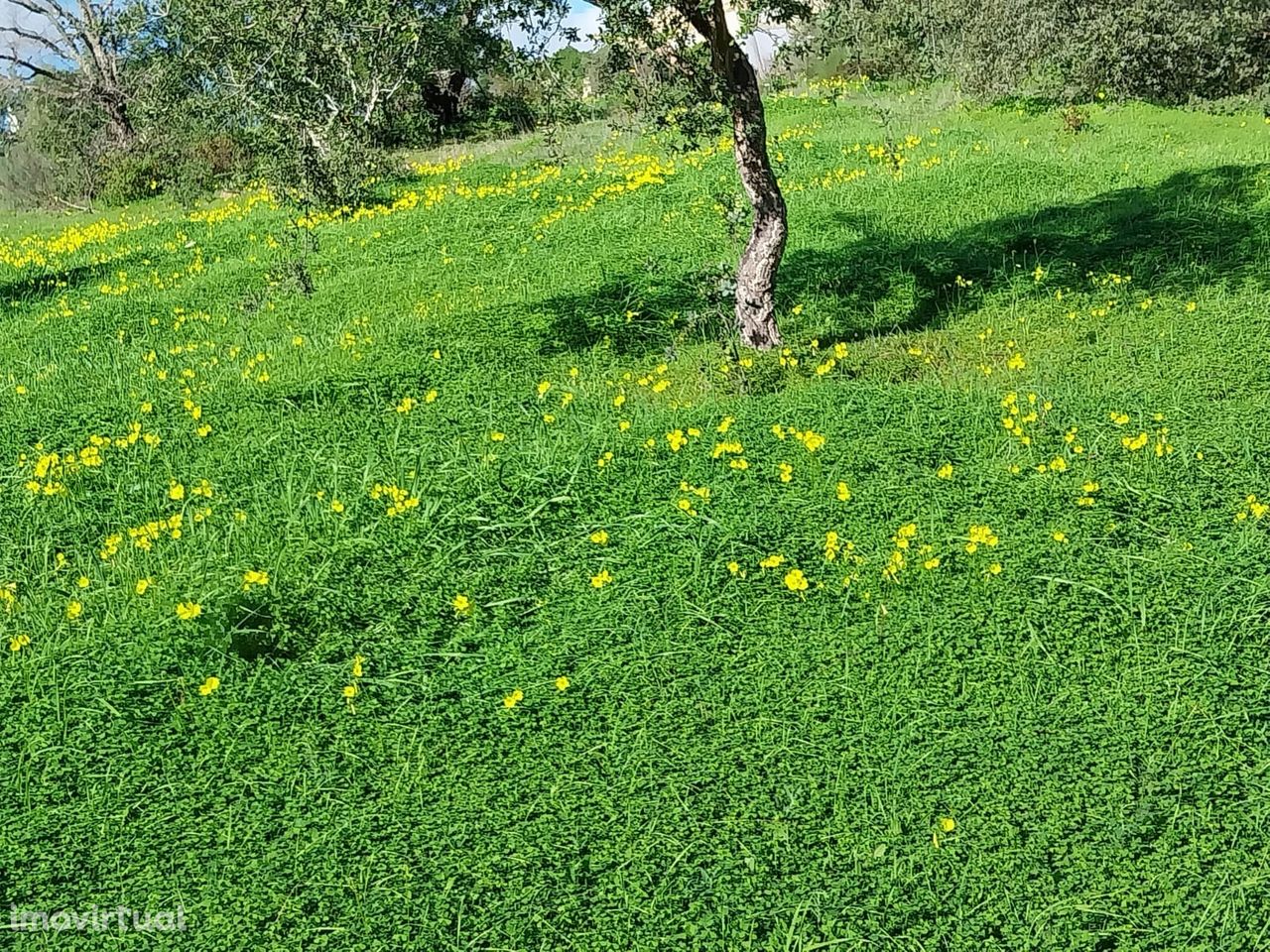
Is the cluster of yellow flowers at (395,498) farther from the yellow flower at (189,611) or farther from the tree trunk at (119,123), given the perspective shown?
the tree trunk at (119,123)

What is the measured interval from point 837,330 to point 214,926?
21.2 feet

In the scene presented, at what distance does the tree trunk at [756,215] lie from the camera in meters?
7.44

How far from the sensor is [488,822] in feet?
12.7

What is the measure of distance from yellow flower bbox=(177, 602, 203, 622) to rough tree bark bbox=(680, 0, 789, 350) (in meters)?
4.53

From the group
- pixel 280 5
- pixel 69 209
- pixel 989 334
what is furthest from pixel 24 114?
pixel 989 334

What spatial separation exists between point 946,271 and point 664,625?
6044 millimetres

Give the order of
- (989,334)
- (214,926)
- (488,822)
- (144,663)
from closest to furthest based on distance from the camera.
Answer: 1. (214,926)
2. (488,822)
3. (144,663)
4. (989,334)

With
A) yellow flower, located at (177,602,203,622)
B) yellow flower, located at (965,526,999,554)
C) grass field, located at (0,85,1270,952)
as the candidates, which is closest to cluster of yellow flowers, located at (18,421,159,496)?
grass field, located at (0,85,1270,952)

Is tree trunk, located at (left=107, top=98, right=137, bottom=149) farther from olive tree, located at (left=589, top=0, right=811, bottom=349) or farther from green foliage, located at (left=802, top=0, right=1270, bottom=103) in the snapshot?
olive tree, located at (left=589, top=0, right=811, bottom=349)

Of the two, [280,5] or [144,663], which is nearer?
[144,663]

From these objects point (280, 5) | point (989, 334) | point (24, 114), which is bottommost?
point (989, 334)

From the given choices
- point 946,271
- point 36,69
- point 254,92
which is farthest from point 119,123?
point 946,271

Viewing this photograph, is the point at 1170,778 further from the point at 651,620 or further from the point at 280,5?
the point at 280,5

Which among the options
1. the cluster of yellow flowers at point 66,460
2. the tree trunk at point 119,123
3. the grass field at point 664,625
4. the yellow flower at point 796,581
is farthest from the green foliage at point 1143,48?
the tree trunk at point 119,123
